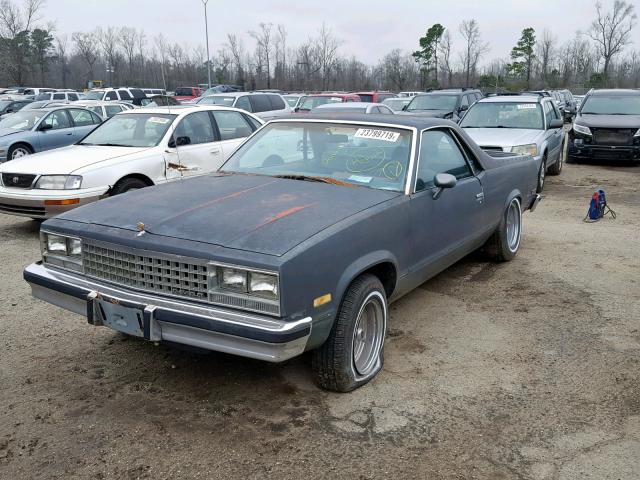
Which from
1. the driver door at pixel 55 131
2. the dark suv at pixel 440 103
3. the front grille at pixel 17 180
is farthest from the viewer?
the dark suv at pixel 440 103

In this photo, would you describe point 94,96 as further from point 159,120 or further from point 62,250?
point 62,250

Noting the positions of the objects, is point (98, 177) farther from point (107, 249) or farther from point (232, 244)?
point (232, 244)

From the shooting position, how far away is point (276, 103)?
16.7 meters

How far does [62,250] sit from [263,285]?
4.92 ft

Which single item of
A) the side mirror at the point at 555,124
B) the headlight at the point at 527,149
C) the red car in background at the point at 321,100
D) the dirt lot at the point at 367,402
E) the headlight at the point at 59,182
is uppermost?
the red car in background at the point at 321,100

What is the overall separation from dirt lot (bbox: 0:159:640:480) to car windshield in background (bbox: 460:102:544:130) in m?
6.46

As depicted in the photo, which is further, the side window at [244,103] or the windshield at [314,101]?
the windshield at [314,101]

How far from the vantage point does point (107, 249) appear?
3447 mm

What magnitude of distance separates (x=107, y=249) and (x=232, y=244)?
0.82 metres

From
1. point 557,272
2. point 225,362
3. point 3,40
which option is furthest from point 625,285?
point 3,40

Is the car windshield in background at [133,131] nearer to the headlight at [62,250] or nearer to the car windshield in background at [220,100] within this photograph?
the headlight at [62,250]

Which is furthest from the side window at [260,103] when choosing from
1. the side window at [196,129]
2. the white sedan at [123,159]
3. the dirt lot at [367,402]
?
the dirt lot at [367,402]

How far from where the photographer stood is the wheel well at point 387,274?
386 cm

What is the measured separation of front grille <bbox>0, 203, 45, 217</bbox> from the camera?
280 inches
